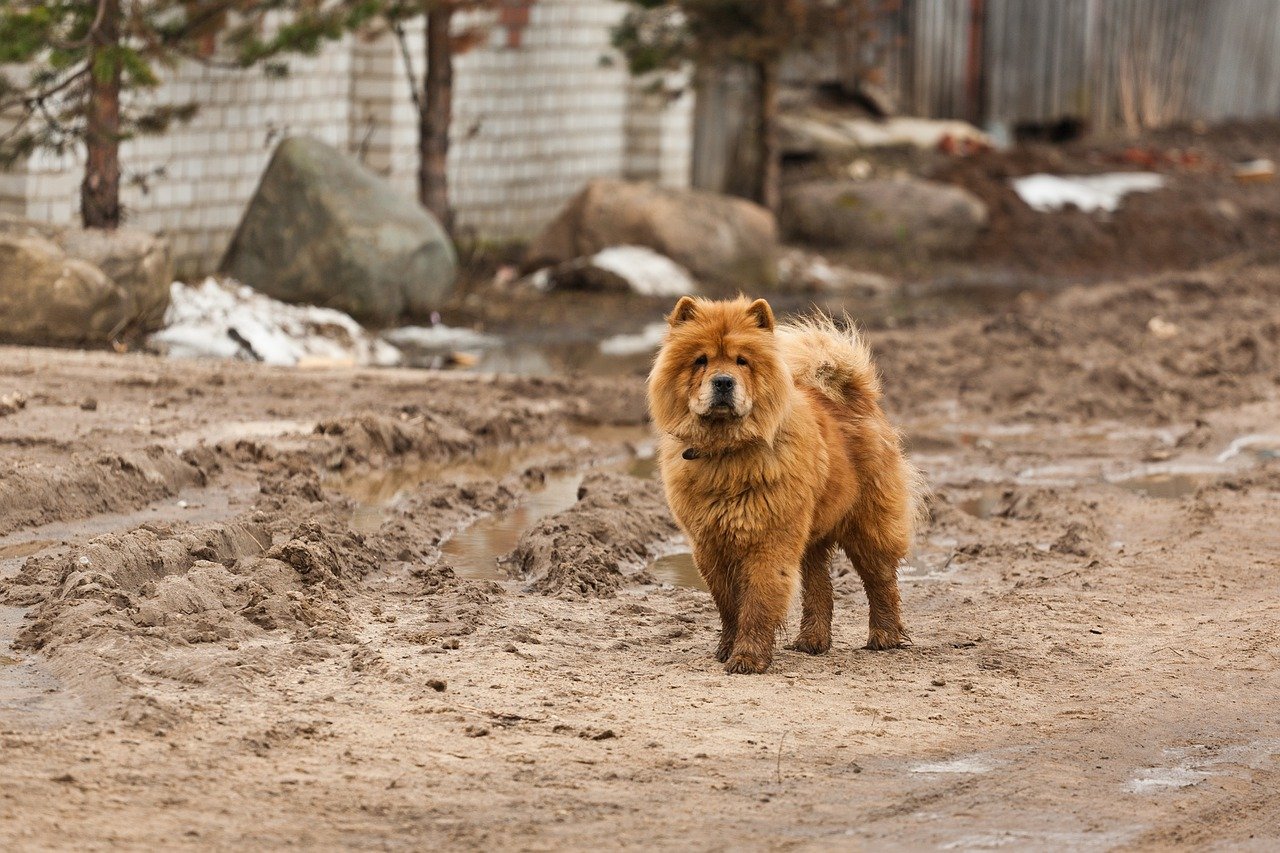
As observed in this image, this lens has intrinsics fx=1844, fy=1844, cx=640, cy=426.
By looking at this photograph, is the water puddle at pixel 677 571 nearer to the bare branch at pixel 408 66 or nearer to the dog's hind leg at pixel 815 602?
the dog's hind leg at pixel 815 602

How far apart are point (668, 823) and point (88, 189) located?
995 centimetres

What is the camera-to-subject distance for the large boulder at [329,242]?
15422 millimetres

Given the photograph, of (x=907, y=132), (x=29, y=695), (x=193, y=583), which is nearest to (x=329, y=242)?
(x=193, y=583)

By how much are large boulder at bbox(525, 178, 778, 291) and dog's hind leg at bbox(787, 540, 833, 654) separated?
38.1 feet

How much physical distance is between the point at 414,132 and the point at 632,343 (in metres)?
4.85

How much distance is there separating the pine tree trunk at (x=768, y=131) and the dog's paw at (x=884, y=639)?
46.3 feet

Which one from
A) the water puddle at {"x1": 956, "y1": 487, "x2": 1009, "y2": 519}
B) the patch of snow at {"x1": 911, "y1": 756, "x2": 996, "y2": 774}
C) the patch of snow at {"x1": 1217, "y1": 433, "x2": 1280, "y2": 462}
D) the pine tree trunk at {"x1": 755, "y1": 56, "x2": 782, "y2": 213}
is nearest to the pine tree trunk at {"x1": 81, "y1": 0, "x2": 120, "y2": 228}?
the water puddle at {"x1": 956, "y1": 487, "x2": 1009, "y2": 519}

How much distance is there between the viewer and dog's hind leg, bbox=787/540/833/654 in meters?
7.14

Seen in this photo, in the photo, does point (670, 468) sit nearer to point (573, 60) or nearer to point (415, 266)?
point (415, 266)

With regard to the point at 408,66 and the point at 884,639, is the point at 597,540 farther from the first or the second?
the point at 408,66

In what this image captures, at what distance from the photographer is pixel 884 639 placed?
7.21 m

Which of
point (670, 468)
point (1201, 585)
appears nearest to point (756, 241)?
point (1201, 585)

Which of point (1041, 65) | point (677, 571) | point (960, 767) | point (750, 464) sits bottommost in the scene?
point (677, 571)

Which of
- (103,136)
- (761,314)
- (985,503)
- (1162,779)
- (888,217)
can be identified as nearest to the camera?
(1162,779)
